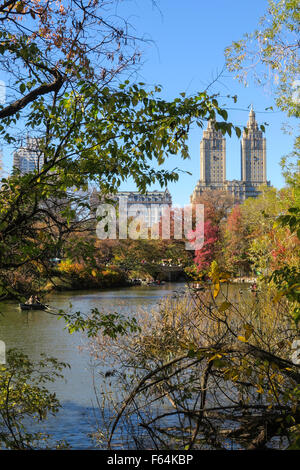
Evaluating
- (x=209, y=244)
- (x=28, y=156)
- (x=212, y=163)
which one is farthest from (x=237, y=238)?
(x=212, y=163)

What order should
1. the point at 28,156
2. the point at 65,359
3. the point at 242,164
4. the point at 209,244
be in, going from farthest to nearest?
the point at 242,164, the point at 209,244, the point at 65,359, the point at 28,156

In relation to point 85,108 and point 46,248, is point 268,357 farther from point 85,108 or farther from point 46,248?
point 85,108

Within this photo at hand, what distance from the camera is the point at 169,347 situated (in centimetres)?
544

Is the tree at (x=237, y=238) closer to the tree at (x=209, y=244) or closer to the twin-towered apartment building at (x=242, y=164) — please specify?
the tree at (x=209, y=244)

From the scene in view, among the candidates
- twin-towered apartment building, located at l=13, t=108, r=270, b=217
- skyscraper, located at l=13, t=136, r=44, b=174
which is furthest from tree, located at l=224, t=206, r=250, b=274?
twin-towered apartment building, located at l=13, t=108, r=270, b=217

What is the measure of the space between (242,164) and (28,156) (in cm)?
12279

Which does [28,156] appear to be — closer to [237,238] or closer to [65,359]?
[65,359]

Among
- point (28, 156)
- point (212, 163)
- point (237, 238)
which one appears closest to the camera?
point (28, 156)

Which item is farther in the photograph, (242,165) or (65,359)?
(242,165)

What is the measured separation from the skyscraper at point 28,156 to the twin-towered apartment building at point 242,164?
102 metres

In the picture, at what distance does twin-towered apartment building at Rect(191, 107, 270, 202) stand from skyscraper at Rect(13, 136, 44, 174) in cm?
10190

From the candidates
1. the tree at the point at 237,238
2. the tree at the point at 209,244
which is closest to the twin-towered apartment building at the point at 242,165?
the tree at the point at 209,244

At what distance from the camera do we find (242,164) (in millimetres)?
122562
